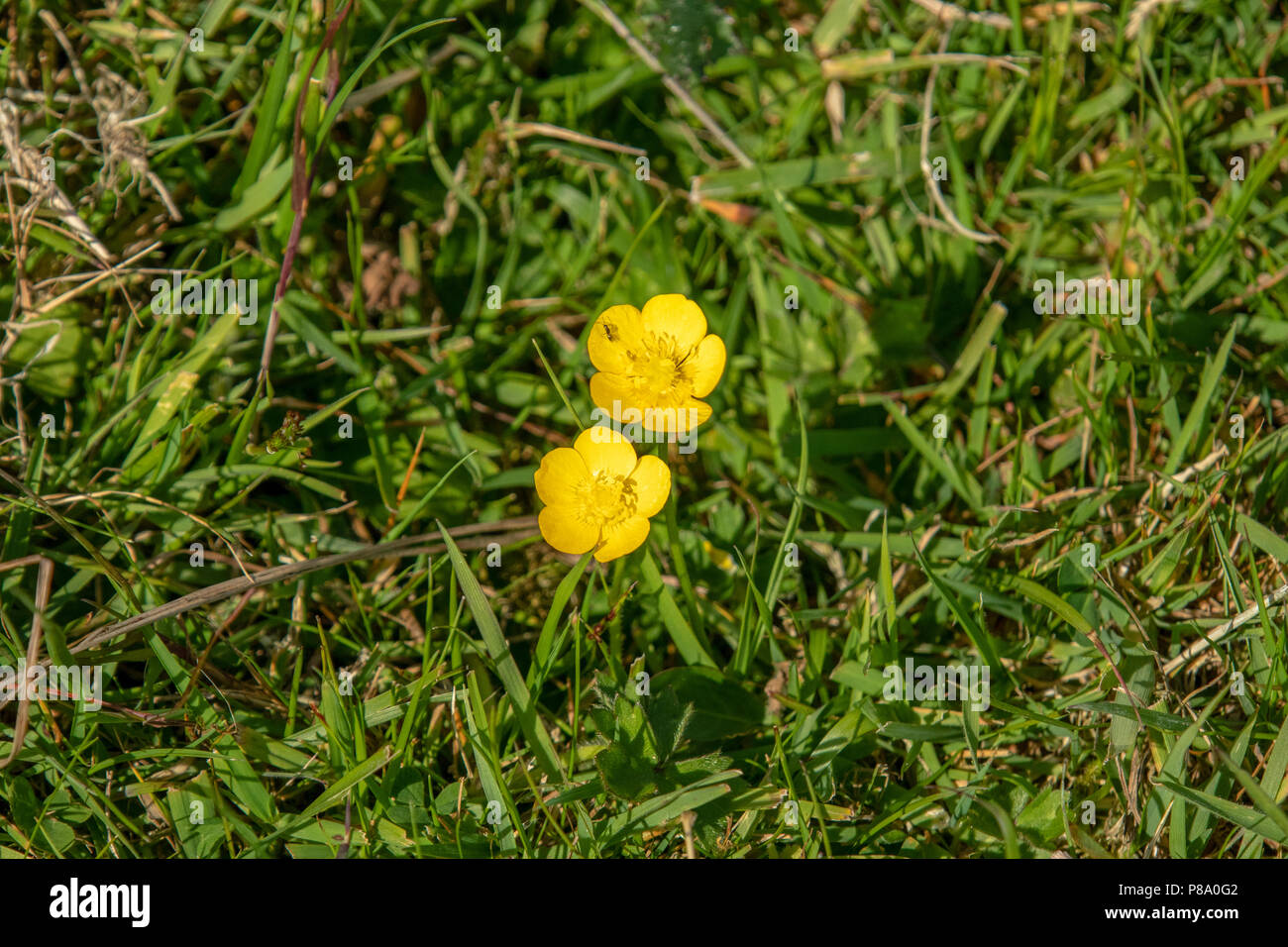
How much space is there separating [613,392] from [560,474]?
237 mm

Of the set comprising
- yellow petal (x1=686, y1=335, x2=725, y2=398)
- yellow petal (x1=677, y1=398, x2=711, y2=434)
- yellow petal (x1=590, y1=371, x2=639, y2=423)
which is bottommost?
yellow petal (x1=677, y1=398, x2=711, y2=434)

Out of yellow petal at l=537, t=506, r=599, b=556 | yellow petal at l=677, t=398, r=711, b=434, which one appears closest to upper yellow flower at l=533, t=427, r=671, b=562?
yellow petal at l=537, t=506, r=599, b=556

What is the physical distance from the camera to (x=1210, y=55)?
2852 mm

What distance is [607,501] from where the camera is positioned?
2121 mm

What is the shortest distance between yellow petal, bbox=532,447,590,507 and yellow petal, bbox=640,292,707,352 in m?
0.36

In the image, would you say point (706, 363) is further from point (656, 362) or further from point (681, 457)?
point (681, 457)

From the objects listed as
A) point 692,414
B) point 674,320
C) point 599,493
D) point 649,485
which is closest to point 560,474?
point 599,493

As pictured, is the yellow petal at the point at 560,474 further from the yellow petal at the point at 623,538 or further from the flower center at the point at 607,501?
the yellow petal at the point at 623,538

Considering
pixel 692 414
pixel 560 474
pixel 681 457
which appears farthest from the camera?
pixel 681 457

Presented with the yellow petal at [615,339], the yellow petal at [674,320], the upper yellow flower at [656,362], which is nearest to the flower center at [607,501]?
the upper yellow flower at [656,362]

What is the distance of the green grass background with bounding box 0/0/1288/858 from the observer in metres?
2.16

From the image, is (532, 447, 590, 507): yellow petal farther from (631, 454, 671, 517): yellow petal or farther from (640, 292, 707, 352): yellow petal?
(640, 292, 707, 352): yellow petal

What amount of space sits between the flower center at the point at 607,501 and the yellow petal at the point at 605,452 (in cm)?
2
